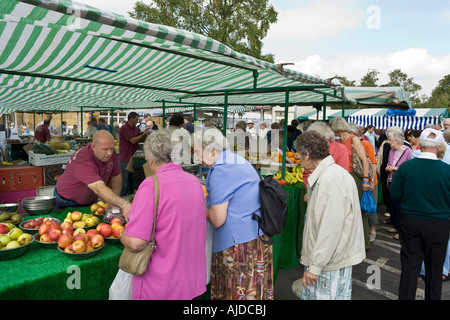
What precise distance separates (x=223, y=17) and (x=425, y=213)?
18.4 metres

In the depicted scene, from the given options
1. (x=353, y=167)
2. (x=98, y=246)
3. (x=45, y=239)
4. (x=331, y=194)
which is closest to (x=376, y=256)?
(x=353, y=167)

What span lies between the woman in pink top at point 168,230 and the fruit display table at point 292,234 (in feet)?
6.83

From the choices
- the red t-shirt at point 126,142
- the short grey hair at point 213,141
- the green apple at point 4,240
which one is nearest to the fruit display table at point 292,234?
the short grey hair at point 213,141

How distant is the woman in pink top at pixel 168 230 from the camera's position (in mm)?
1639

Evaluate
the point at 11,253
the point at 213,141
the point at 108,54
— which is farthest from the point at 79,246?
the point at 108,54

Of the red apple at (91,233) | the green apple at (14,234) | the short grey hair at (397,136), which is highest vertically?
the short grey hair at (397,136)

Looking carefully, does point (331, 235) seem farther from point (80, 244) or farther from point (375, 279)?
point (375, 279)

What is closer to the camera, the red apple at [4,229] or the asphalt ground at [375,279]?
the red apple at [4,229]

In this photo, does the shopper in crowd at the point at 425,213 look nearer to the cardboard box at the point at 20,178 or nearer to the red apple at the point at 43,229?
the red apple at the point at 43,229

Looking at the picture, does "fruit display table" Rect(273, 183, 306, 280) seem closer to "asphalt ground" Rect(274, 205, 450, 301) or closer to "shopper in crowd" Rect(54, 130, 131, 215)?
"asphalt ground" Rect(274, 205, 450, 301)

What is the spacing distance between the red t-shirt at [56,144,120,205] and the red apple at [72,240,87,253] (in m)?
0.97

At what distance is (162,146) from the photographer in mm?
1848
